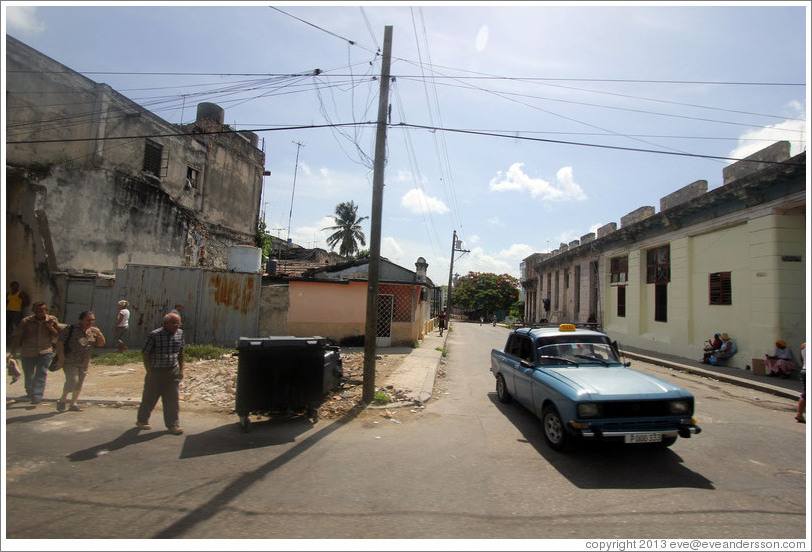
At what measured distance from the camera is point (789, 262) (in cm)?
1236

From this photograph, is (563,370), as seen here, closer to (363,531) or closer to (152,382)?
(363,531)

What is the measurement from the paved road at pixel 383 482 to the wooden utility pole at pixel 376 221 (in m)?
1.46

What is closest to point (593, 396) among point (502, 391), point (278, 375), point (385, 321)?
point (502, 391)

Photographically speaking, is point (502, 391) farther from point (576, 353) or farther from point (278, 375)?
point (278, 375)

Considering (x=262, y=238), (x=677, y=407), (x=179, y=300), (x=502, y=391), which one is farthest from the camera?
(x=262, y=238)

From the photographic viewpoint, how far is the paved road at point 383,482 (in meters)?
3.30

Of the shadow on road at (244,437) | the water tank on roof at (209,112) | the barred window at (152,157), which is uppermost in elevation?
the water tank on roof at (209,112)

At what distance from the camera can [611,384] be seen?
16.4ft

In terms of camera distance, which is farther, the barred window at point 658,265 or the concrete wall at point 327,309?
the barred window at point 658,265

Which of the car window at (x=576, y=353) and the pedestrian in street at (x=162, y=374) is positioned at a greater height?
the car window at (x=576, y=353)

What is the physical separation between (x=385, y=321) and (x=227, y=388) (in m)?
8.56

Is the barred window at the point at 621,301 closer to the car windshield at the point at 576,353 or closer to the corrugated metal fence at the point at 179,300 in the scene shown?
the car windshield at the point at 576,353

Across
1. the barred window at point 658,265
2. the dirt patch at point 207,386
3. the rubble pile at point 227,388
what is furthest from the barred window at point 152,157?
the barred window at point 658,265

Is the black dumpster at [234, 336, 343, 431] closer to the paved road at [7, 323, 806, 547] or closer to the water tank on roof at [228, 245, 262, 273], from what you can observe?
the paved road at [7, 323, 806, 547]
